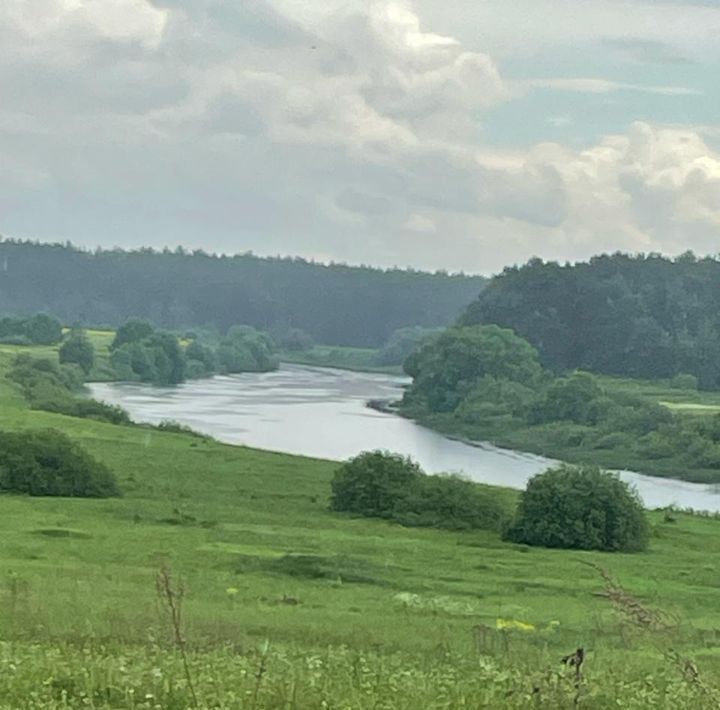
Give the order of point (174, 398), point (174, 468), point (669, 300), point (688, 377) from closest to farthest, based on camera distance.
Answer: point (174, 468) → point (174, 398) → point (688, 377) → point (669, 300)

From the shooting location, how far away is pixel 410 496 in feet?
173

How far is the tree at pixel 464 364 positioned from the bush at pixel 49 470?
7495cm

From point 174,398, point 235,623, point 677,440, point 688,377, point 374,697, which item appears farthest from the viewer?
point 688,377

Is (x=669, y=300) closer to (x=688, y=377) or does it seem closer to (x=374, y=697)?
(x=688, y=377)

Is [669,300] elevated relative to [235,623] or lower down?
elevated

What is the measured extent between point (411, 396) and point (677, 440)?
37.0 meters

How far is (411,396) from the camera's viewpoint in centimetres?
13225

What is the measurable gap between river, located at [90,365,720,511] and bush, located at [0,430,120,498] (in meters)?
26.2

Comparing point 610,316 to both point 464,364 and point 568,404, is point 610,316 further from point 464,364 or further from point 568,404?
point 568,404

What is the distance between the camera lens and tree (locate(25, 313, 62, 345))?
183 m

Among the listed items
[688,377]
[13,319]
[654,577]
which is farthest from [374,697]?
[13,319]

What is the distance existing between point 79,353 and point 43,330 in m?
35.1

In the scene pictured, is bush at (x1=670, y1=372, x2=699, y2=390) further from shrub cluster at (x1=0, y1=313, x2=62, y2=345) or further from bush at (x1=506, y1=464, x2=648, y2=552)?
bush at (x1=506, y1=464, x2=648, y2=552)

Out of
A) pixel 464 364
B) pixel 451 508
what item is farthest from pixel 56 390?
pixel 451 508
